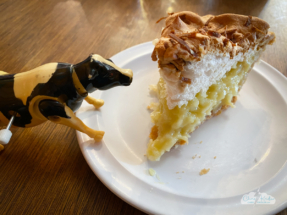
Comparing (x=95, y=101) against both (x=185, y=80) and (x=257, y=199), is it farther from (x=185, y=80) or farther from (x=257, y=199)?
(x=257, y=199)

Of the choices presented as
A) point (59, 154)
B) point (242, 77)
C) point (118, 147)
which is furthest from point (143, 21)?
point (59, 154)

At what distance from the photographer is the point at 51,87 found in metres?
0.75

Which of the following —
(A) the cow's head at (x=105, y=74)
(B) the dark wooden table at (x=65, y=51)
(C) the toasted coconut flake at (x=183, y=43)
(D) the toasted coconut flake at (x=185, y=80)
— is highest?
(C) the toasted coconut flake at (x=183, y=43)

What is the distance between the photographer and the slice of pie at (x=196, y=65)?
2.65 ft

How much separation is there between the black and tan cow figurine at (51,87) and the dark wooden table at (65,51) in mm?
241

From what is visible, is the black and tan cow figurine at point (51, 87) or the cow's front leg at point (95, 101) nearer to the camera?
the black and tan cow figurine at point (51, 87)

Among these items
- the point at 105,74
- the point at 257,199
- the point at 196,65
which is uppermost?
the point at 196,65

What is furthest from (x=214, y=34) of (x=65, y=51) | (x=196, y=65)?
(x=65, y=51)

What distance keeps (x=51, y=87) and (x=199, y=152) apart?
0.86 metres

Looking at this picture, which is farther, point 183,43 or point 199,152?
point 199,152

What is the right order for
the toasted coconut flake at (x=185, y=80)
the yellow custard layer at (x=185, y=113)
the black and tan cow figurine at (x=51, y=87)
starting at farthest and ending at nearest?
the yellow custard layer at (x=185, y=113) < the toasted coconut flake at (x=185, y=80) < the black and tan cow figurine at (x=51, y=87)

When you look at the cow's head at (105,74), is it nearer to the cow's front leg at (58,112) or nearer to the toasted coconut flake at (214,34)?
the cow's front leg at (58,112)

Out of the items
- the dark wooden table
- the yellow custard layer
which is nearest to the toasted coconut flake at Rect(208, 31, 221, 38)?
the yellow custard layer

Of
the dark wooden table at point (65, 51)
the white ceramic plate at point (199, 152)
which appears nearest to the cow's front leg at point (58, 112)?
the white ceramic plate at point (199, 152)
